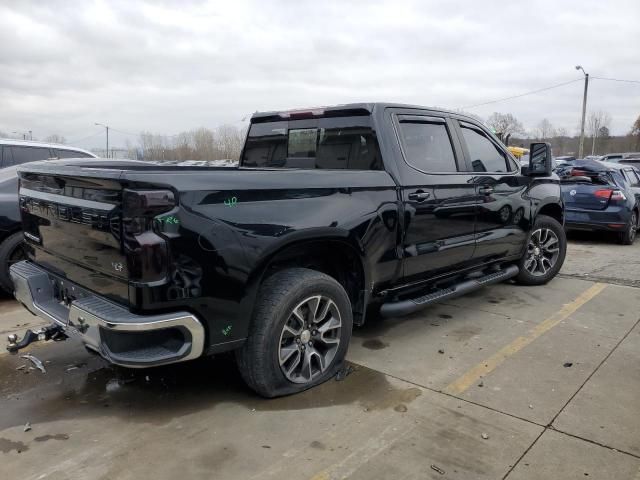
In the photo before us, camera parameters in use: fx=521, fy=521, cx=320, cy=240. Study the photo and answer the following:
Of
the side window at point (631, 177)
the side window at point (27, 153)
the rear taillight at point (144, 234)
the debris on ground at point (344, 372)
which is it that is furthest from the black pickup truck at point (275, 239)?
the side window at point (631, 177)

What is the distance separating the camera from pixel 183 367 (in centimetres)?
398

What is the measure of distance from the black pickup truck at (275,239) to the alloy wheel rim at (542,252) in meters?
1.02

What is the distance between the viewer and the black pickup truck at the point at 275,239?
9.00ft

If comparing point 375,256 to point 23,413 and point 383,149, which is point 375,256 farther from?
point 23,413

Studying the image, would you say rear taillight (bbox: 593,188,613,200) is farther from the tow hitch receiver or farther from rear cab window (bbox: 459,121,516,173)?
the tow hitch receiver

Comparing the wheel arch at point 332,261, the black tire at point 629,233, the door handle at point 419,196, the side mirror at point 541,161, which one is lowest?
the black tire at point 629,233

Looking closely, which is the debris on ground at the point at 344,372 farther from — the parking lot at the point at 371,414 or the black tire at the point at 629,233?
the black tire at the point at 629,233

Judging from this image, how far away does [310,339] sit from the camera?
352 cm

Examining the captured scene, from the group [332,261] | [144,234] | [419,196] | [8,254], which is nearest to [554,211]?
[419,196]

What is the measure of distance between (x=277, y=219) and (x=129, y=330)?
1.04 m

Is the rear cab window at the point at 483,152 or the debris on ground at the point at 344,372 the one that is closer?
the debris on ground at the point at 344,372

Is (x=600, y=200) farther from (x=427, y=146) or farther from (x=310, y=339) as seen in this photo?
(x=310, y=339)

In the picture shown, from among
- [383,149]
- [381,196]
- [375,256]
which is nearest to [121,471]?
[375,256]

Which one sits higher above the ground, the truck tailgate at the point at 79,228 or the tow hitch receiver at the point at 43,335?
the truck tailgate at the point at 79,228
